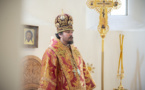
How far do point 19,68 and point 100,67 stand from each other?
4169 millimetres

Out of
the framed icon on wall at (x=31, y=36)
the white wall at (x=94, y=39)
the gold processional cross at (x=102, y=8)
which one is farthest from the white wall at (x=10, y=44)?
the gold processional cross at (x=102, y=8)

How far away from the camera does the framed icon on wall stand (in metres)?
3.13

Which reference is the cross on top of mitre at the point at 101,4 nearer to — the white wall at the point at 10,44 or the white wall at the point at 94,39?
the white wall at the point at 94,39

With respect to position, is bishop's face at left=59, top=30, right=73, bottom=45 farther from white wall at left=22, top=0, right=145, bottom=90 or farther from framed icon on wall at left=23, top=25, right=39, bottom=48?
white wall at left=22, top=0, right=145, bottom=90

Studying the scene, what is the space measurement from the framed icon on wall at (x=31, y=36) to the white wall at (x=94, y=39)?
0.39 ft

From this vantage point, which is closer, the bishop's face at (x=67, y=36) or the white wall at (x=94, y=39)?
the bishop's face at (x=67, y=36)

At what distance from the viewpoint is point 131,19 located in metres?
4.60

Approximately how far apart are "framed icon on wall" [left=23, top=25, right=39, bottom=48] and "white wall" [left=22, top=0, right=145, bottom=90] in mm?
119

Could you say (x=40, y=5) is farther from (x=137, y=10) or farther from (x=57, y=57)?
(x=137, y=10)

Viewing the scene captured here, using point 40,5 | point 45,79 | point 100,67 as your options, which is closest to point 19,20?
point 45,79

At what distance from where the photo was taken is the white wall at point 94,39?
11.6 feet

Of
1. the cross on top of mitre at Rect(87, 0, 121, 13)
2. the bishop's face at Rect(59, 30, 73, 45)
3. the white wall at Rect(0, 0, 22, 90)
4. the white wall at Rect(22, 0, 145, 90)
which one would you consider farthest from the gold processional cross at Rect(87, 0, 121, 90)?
the white wall at Rect(0, 0, 22, 90)

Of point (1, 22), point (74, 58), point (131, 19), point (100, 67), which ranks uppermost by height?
point (131, 19)

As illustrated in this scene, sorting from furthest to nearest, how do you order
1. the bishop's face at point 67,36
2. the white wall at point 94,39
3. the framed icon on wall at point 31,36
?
the white wall at point 94,39 < the framed icon on wall at point 31,36 < the bishop's face at point 67,36
